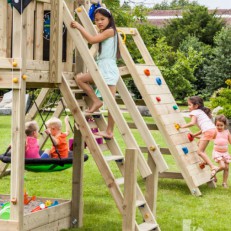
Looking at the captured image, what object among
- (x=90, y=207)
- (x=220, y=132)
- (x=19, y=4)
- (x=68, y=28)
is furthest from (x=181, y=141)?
(x=19, y=4)

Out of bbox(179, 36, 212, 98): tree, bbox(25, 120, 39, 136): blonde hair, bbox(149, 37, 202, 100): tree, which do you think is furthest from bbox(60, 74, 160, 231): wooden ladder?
bbox(179, 36, 212, 98): tree

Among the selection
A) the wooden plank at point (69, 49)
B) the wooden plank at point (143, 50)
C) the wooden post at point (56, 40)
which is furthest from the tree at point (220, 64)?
the wooden post at point (56, 40)

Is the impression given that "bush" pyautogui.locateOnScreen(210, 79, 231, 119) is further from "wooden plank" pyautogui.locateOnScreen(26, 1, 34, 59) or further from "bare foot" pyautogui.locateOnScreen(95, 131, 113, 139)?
"wooden plank" pyautogui.locateOnScreen(26, 1, 34, 59)

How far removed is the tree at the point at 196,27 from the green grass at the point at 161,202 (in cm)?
2886

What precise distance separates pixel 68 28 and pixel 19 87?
1.05 m

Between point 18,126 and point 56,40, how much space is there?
1.09 metres

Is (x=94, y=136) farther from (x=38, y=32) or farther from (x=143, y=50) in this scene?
(x=143, y=50)

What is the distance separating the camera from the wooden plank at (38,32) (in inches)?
287

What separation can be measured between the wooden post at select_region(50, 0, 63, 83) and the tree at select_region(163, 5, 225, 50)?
33.6 metres

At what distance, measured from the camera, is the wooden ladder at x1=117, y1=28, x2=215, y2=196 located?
10.7 metres

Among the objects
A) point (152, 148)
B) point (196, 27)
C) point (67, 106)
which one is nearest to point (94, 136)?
point (67, 106)

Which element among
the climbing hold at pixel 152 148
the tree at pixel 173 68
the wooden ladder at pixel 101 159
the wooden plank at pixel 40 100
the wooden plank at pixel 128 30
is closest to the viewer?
the wooden ladder at pixel 101 159

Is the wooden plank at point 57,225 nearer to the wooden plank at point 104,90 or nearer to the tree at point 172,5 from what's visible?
the wooden plank at point 104,90

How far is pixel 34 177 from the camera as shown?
12.2 meters
